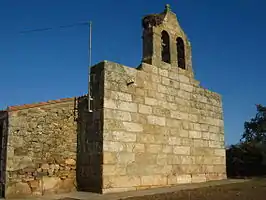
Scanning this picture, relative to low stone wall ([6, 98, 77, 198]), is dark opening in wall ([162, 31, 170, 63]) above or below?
above

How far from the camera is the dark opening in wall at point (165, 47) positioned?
11.2 meters

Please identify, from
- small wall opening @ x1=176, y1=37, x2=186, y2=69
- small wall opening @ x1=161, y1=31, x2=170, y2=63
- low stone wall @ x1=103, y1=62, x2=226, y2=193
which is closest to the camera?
low stone wall @ x1=103, y1=62, x2=226, y2=193

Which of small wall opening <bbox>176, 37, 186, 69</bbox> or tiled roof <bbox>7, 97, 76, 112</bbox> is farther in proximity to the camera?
small wall opening <bbox>176, 37, 186, 69</bbox>

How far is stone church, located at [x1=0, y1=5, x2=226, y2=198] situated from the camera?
27.0ft

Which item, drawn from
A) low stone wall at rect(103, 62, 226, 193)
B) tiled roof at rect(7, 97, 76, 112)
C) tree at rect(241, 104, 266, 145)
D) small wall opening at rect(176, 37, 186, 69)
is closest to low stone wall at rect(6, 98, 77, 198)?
tiled roof at rect(7, 97, 76, 112)

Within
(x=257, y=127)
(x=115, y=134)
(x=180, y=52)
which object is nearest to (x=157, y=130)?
(x=115, y=134)

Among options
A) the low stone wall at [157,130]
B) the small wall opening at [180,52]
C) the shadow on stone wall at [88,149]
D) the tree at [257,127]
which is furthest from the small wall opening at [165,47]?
the tree at [257,127]

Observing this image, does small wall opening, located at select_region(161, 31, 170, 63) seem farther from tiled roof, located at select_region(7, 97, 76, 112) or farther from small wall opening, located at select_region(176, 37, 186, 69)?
tiled roof, located at select_region(7, 97, 76, 112)

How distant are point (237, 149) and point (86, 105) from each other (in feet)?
31.1

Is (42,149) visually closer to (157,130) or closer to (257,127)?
(157,130)

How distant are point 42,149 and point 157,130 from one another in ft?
11.4

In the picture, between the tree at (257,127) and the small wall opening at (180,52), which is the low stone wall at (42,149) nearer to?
the small wall opening at (180,52)

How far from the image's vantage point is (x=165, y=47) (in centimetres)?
1134

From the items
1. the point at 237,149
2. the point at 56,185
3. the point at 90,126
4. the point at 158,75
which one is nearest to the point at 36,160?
the point at 56,185
